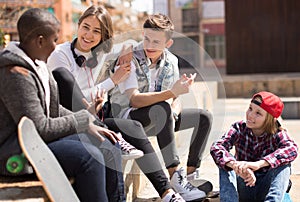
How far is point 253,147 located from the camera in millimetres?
2781

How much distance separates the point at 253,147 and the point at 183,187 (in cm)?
44

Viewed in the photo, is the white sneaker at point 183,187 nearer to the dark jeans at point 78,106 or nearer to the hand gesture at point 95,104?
the dark jeans at point 78,106

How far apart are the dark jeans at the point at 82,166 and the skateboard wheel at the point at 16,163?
0.13 m

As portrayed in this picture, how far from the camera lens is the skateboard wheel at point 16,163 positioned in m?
2.07

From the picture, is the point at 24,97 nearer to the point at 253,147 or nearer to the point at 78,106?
the point at 78,106

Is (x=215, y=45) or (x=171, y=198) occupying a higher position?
(x=171, y=198)

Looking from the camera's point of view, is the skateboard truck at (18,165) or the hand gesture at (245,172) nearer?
the skateboard truck at (18,165)

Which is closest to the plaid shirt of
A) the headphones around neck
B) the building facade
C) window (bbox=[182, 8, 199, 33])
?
the headphones around neck

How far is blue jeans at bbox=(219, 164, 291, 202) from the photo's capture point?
255cm

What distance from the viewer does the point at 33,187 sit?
6.72 feet

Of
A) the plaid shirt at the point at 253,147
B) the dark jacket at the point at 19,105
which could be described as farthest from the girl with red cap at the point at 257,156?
the dark jacket at the point at 19,105

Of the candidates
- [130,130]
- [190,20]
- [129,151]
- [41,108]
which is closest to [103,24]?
[130,130]

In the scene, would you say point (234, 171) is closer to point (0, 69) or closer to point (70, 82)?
point (70, 82)

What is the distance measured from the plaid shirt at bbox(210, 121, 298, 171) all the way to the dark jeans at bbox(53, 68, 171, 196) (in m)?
0.30
